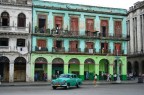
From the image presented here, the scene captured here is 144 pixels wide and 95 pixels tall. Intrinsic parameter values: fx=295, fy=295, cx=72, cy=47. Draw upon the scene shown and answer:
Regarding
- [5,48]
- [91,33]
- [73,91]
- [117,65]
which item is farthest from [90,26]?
[73,91]

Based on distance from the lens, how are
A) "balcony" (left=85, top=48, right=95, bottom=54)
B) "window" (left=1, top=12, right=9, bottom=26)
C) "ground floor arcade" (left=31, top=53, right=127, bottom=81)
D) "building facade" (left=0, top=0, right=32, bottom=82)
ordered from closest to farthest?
"building facade" (left=0, top=0, right=32, bottom=82) → "window" (left=1, top=12, right=9, bottom=26) → "ground floor arcade" (left=31, top=53, right=127, bottom=81) → "balcony" (left=85, top=48, right=95, bottom=54)

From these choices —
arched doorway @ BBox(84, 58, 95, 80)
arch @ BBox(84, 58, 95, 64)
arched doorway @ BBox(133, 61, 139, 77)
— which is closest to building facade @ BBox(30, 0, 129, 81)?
arched doorway @ BBox(84, 58, 95, 80)

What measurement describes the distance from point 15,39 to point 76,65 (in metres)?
11.6

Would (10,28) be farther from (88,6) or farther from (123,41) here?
(123,41)

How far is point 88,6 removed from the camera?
5134cm

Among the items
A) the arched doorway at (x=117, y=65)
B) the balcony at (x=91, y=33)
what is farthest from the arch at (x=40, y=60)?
the arched doorway at (x=117, y=65)

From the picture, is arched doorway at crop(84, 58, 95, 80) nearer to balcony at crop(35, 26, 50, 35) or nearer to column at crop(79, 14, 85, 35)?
column at crop(79, 14, 85, 35)

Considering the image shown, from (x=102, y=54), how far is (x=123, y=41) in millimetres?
5040

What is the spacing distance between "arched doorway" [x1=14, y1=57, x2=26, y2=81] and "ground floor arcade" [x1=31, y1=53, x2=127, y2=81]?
4.58 ft

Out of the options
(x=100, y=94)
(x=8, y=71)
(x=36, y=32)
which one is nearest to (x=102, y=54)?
(x=36, y=32)

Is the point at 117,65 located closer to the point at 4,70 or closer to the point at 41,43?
the point at 41,43

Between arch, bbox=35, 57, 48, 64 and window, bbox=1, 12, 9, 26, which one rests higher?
window, bbox=1, 12, 9, 26

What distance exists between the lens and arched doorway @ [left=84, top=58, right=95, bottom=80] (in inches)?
1992

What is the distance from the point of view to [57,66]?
4916 centimetres
